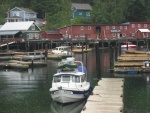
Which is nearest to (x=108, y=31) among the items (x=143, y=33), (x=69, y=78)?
(x=143, y=33)

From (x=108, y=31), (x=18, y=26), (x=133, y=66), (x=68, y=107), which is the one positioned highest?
(x=18, y=26)

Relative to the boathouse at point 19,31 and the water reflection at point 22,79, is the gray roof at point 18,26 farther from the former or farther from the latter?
the water reflection at point 22,79

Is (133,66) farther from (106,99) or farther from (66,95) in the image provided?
(106,99)

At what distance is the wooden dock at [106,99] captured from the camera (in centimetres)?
2699

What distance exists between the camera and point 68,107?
33031mm

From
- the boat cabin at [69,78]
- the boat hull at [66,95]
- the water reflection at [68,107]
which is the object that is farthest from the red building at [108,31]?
the boat hull at [66,95]

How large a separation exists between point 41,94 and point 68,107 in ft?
21.0

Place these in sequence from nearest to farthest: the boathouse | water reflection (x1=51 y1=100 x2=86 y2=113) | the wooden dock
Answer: the wooden dock
water reflection (x1=51 y1=100 x2=86 y2=113)
the boathouse

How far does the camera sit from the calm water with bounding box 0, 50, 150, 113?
107ft

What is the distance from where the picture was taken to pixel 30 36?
10112cm

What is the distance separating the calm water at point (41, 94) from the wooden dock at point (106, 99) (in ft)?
4.51

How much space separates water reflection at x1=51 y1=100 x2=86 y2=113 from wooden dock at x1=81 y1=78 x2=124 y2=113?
172 cm

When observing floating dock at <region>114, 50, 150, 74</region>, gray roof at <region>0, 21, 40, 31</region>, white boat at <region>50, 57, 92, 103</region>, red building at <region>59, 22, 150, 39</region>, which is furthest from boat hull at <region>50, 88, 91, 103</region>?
red building at <region>59, 22, 150, 39</region>

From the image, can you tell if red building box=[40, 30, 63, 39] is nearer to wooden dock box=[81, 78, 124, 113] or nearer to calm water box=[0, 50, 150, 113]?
calm water box=[0, 50, 150, 113]
